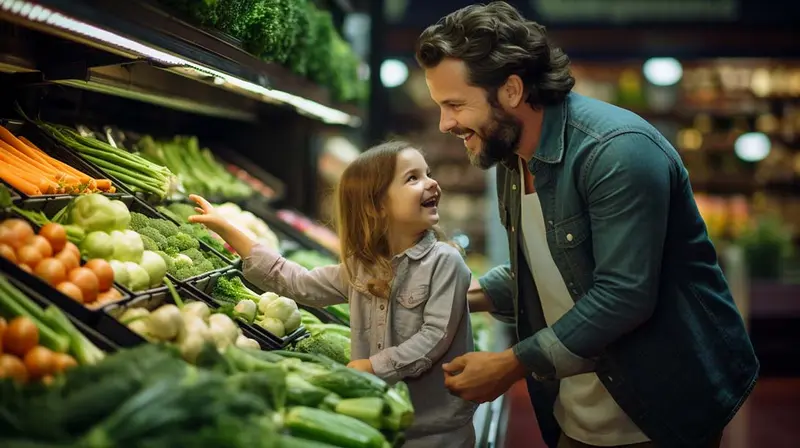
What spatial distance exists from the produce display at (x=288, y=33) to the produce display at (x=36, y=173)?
68cm

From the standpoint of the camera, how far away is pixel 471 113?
260 cm

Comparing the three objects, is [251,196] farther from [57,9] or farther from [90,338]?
[57,9]

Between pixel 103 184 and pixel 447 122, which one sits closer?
pixel 447 122

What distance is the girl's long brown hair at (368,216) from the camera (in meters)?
2.65

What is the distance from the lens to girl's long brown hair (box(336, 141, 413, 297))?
104 inches

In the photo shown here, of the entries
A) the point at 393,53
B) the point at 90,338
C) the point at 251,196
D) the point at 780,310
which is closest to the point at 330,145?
the point at 393,53

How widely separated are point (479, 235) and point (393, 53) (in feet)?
8.26

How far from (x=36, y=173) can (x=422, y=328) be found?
1.31 metres

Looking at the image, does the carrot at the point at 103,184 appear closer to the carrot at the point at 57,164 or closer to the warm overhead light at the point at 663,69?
the carrot at the point at 57,164

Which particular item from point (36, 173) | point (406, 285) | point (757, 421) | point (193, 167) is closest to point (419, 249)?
point (406, 285)

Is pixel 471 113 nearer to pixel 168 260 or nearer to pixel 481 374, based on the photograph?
pixel 481 374

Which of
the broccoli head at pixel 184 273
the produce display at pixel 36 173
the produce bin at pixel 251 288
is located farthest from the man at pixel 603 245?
the produce display at pixel 36 173

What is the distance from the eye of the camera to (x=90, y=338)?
2102 millimetres

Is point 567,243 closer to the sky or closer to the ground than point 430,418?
closer to the sky
